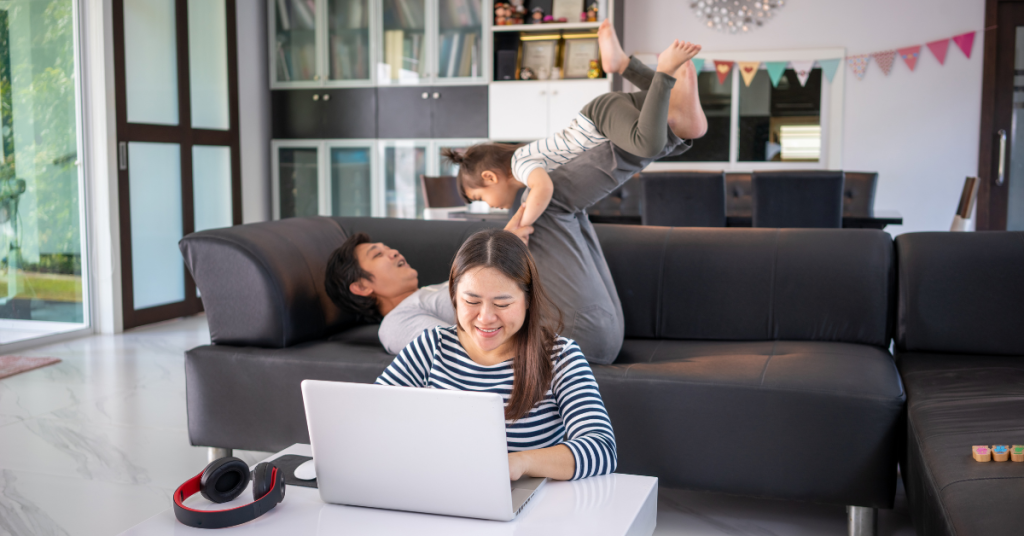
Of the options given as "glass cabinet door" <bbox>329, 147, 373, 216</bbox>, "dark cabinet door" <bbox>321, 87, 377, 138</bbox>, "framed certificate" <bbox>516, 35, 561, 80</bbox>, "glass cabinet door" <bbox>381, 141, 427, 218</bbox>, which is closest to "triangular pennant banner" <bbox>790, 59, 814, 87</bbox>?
"framed certificate" <bbox>516, 35, 561, 80</bbox>

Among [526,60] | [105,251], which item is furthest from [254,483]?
[526,60]

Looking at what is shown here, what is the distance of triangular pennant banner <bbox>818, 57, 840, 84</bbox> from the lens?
5.34m

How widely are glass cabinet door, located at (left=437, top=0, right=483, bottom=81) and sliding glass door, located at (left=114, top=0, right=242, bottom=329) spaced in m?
1.32

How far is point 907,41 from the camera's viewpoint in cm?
523

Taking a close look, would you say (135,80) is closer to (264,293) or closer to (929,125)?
(264,293)

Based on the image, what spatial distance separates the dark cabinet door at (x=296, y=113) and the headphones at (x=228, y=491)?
4948 mm

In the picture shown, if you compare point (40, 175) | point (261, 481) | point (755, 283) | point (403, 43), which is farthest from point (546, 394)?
point (403, 43)

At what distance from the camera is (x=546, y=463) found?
1.08m

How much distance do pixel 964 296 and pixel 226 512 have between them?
6.31ft

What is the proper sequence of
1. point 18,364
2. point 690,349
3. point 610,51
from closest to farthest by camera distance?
1. point 610,51
2. point 690,349
3. point 18,364

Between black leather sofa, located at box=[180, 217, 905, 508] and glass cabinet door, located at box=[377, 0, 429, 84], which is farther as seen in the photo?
glass cabinet door, located at box=[377, 0, 429, 84]

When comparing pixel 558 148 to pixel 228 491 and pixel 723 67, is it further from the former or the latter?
pixel 723 67

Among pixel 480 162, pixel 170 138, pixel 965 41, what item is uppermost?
pixel 965 41

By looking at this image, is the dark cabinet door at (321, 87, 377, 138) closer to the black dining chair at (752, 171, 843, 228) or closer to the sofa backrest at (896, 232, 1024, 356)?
the black dining chair at (752, 171, 843, 228)
